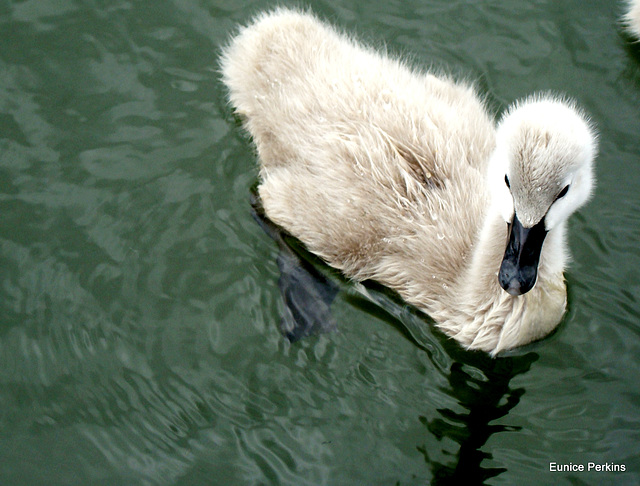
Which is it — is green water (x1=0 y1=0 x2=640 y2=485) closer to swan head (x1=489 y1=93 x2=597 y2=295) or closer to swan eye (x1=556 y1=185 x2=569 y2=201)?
swan head (x1=489 y1=93 x2=597 y2=295)

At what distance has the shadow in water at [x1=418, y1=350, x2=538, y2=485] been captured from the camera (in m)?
3.89

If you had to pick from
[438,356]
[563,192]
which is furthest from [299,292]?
[563,192]

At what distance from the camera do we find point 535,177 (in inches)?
134

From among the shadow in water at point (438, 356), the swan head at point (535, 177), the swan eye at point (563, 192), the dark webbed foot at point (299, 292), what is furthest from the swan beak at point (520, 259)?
the dark webbed foot at point (299, 292)

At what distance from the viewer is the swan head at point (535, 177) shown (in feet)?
11.3

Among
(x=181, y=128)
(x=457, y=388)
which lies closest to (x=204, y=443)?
(x=457, y=388)

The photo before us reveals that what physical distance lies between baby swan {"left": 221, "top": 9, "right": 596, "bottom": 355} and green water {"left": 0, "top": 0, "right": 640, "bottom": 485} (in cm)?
29

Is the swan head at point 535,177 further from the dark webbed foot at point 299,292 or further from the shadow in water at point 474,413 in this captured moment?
the dark webbed foot at point 299,292

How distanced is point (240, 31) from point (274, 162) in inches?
45.3

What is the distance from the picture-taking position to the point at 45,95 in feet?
17.1

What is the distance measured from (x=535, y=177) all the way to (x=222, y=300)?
1.88 m

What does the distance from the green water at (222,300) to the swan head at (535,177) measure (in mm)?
842

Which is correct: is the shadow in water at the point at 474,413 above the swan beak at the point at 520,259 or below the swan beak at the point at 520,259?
below

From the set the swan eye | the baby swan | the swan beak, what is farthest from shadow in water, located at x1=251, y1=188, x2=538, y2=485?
the swan eye
